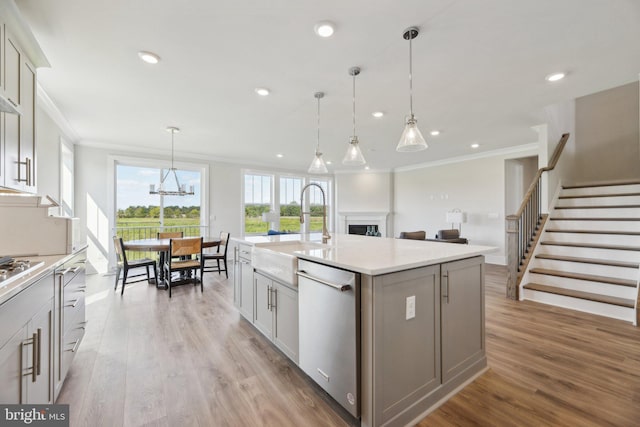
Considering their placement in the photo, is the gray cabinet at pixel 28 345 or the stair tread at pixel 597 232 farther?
the stair tread at pixel 597 232

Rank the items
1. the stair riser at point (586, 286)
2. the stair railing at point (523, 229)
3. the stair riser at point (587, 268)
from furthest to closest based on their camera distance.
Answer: the stair railing at point (523, 229) → the stair riser at point (587, 268) → the stair riser at point (586, 286)

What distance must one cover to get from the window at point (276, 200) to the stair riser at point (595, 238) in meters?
4.97

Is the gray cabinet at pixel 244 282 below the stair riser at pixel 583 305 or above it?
above

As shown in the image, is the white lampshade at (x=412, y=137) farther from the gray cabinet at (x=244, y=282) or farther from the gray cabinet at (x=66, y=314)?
the gray cabinet at (x=66, y=314)

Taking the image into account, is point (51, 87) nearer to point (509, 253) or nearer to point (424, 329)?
point (424, 329)

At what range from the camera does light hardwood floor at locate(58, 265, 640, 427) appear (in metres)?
1.62

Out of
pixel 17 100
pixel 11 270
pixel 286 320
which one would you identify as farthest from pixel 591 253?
pixel 17 100

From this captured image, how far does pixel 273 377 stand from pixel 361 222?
695 cm

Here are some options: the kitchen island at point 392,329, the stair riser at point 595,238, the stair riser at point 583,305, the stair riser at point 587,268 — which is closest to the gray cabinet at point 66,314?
the kitchen island at point 392,329

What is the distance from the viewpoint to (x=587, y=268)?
11.7ft

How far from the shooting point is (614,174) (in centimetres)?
524

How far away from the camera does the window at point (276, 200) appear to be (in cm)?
733

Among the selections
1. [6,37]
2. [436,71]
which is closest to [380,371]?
[436,71]

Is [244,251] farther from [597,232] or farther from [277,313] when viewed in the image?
[597,232]
